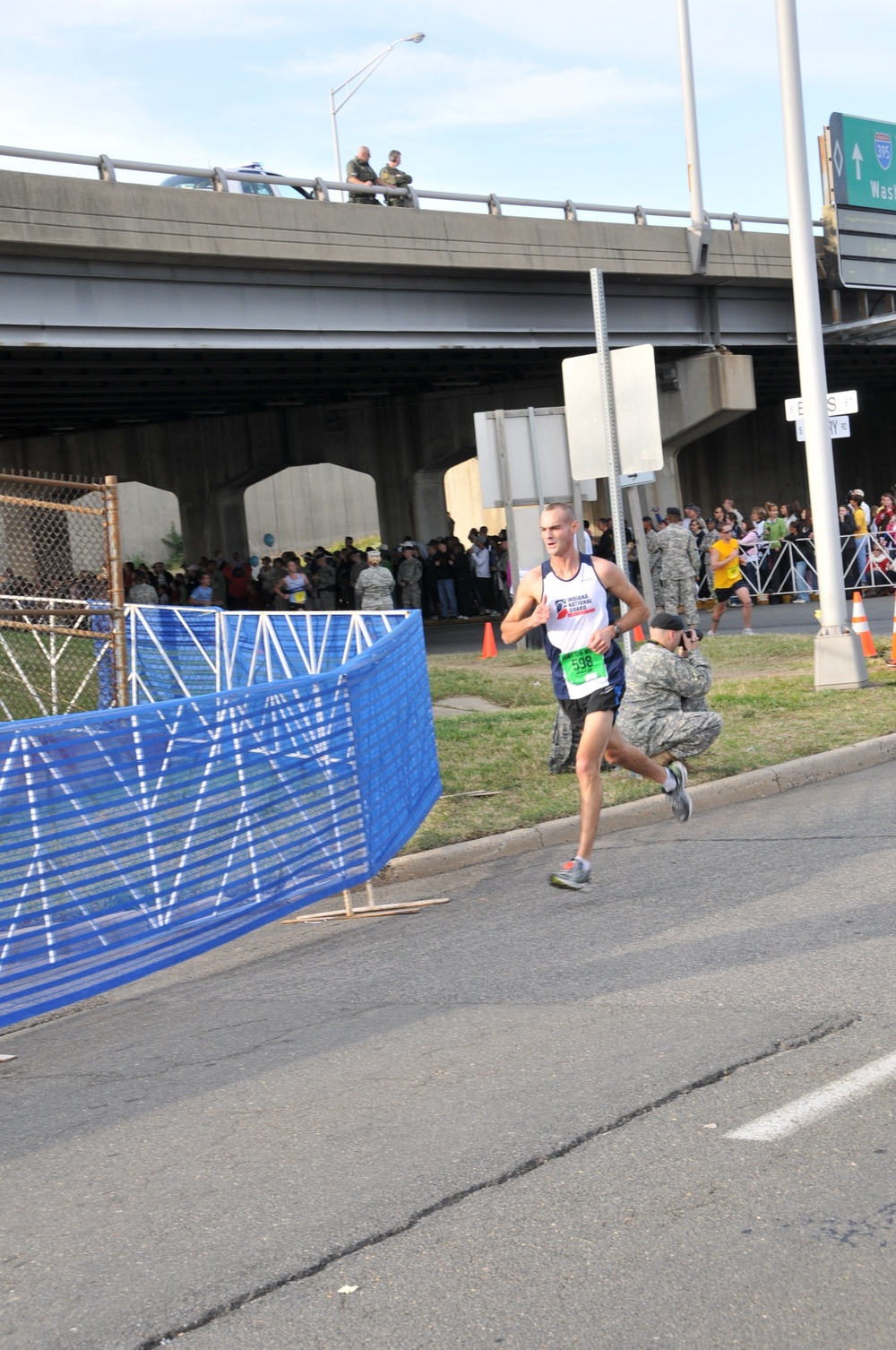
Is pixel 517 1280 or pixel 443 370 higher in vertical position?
pixel 443 370

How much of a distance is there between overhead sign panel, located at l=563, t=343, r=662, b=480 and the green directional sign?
24.2 m

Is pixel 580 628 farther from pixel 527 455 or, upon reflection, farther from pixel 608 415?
pixel 527 455

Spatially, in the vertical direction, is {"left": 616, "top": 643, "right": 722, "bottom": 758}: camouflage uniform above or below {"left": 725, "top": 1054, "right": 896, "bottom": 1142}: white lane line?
above

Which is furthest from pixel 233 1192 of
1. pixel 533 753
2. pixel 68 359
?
pixel 68 359

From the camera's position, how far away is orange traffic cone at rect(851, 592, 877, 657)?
48.7 ft

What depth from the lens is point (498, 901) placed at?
7375 mm

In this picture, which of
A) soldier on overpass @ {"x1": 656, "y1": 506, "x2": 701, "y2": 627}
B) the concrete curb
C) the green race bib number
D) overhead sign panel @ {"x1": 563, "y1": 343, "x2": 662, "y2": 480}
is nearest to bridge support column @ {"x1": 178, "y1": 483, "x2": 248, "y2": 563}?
soldier on overpass @ {"x1": 656, "y1": 506, "x2": 701, "y2": 627}

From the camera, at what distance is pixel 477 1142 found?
414cm

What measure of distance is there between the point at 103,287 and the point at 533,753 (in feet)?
45.6

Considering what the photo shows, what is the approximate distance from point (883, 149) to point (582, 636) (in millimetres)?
29284

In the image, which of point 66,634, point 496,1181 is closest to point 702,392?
point 66,634

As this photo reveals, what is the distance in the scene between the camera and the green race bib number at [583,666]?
744 centimetres

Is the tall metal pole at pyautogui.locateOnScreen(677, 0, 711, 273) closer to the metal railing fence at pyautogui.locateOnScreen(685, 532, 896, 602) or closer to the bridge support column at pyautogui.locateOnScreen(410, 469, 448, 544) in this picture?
the metal railing fence at pyautogui.locateOnScreen(685, 532, 896, 602)

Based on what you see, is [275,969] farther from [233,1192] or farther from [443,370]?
[443,370]
